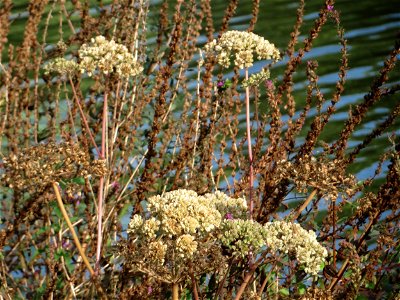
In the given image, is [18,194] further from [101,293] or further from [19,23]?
[19,23]

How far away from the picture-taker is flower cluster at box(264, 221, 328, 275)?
2205 millimetres

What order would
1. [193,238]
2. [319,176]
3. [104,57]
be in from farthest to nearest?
[104,57] < [319,176] < [193,238]

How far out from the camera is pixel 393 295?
8.86 ft

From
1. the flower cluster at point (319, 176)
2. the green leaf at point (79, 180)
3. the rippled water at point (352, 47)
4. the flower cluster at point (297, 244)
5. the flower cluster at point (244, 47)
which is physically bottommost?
the rippled water at point (352, 47)

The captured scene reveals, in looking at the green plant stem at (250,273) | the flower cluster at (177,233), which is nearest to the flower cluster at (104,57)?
the flower cluster at (177,233)

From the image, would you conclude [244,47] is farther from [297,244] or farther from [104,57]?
[297,244]

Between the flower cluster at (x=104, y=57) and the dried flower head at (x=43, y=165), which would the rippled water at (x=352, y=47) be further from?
the dried flower head at (x=43, y=165)

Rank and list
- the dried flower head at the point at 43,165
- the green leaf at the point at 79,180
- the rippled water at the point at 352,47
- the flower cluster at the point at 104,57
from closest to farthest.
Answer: the dried flower head at the point at 43,165 < the flower cluster at the point at 104,57 < the green leaf at the point at 79,180 < the rippled water at the point at 352,47

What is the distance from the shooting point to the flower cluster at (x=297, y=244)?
221 cm

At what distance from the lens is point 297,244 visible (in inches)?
87.9

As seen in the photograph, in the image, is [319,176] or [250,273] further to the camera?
[319,176]

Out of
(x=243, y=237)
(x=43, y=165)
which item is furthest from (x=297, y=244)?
Result: (x=43, y=165)

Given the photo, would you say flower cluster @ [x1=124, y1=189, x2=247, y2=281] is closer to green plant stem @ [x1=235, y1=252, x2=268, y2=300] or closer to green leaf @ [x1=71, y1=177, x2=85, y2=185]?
green plant stem @ [x1=235, y1=252, x2=268, y2=300]

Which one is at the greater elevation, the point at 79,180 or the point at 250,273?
the point at 250,273
